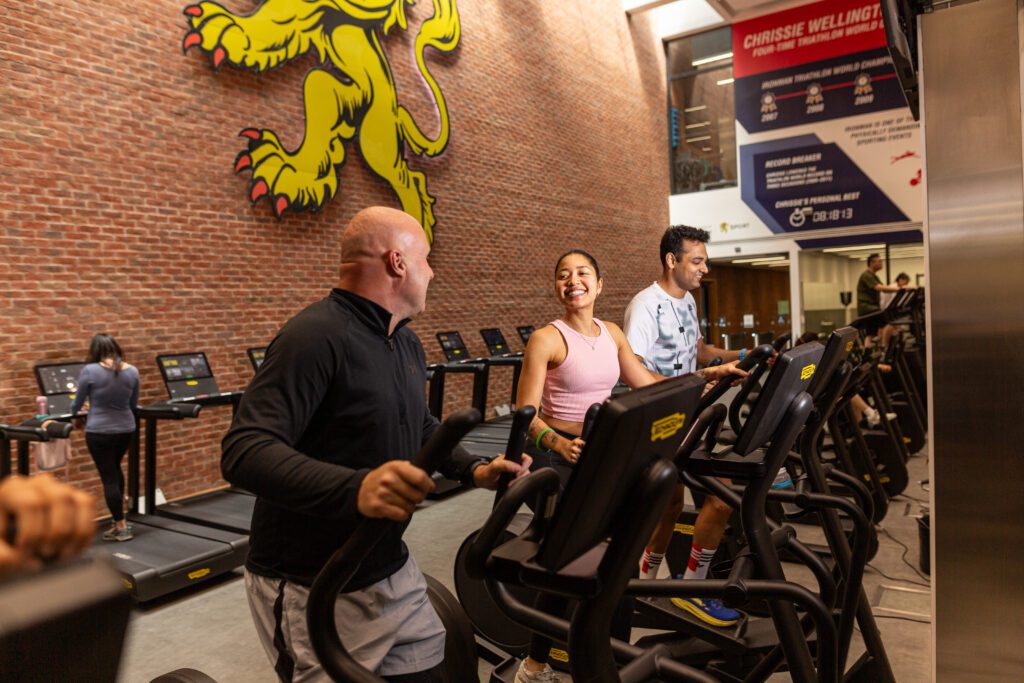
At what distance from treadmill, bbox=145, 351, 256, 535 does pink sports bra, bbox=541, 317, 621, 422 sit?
2696 mm

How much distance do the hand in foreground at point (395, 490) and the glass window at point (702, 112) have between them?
1207 centimetres

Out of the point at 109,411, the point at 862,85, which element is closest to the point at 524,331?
the point at 109,411

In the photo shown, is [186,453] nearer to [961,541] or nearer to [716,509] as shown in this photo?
[716,509]

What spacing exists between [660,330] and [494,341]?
511 centimetres

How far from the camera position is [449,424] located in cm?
99

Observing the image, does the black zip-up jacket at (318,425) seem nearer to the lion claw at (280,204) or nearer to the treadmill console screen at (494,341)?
the lion claw at (280,204)

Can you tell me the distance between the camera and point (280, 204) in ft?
21.0

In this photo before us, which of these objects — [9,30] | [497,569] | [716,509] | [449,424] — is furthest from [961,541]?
[9,30]

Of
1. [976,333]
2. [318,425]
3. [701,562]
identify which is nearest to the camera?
[318,425]

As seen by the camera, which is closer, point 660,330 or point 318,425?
point 318,425

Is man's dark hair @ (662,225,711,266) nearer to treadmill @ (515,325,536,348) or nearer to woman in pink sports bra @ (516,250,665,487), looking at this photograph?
woman in pink sports bra @ (516,250,665,487)

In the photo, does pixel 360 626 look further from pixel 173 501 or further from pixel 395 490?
pixel 173 501

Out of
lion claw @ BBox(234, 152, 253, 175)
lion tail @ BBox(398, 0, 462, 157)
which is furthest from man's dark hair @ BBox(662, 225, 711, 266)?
lion tail @ BBox(398, 0, 462, 157)

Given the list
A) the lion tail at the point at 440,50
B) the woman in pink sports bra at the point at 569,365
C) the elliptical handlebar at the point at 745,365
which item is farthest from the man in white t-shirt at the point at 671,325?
the lion tail at the point at 440,50
